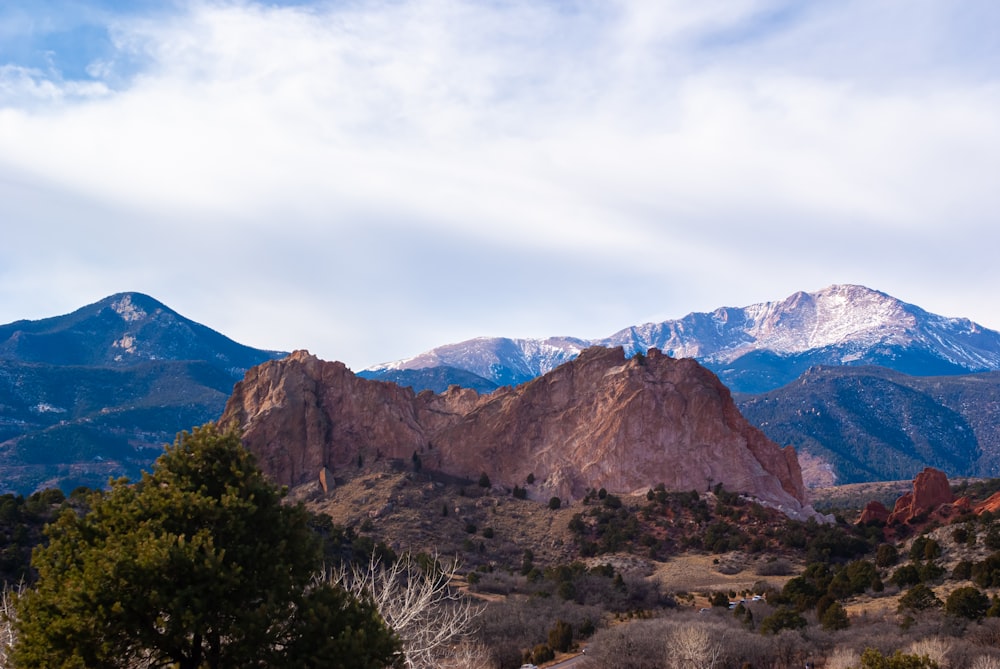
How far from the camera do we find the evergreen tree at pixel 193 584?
495 inches

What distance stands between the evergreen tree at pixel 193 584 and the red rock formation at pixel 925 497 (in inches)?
2533

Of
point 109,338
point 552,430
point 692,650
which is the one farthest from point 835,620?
point 109,338

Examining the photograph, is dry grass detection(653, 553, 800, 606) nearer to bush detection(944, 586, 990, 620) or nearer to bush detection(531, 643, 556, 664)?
bush detection(531, 643, 556, 664)

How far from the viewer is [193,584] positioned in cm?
1297

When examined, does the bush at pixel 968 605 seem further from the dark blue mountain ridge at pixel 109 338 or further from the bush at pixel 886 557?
the dark blue mountain ridge at pixel 109 338

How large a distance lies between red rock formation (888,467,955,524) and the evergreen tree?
6435 centimetres

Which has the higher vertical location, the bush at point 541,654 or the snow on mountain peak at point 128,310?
the snow on mountain peak at point 128,310

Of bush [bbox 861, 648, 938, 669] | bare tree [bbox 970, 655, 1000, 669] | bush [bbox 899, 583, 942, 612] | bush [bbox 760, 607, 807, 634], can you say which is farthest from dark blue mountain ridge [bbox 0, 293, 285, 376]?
bush [bbox 861, 648, 938, 669]

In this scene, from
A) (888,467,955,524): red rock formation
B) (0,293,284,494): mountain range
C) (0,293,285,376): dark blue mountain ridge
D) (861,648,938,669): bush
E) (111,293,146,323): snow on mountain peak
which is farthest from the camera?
(111,293,146,323): snow on mountain peak

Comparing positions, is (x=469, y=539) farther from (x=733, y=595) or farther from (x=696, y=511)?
(x=733, y=595)

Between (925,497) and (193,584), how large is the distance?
226 ft

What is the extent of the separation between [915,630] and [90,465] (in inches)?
4350

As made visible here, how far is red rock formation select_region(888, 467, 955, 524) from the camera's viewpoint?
6838 cm

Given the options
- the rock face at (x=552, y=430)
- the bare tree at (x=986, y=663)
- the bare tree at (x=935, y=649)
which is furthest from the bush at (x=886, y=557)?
the bare tree at (x=986, y=663)
